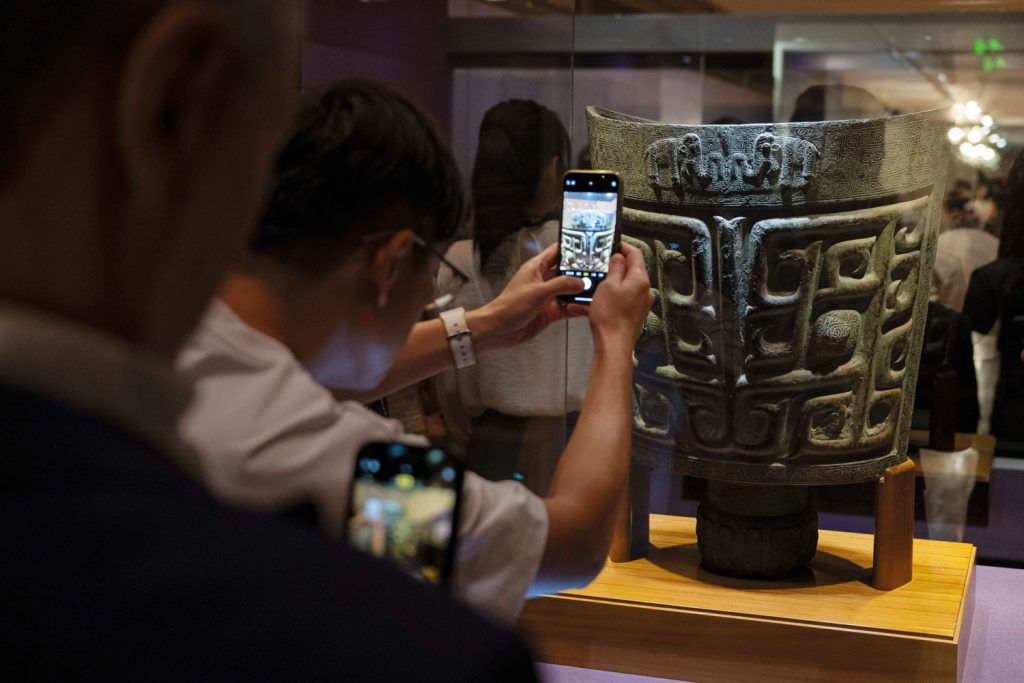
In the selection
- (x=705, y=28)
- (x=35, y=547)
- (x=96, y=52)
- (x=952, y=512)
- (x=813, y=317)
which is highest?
(x=705, y=28)

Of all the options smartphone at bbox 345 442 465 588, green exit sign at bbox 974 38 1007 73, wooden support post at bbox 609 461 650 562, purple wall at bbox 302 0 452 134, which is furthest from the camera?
green exit sign at bbox 974 38 1007 73

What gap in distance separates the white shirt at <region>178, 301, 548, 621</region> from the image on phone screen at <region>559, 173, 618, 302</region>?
1.87 ft

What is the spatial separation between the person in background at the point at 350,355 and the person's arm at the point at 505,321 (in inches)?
10.4

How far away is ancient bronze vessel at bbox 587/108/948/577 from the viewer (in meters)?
2.15

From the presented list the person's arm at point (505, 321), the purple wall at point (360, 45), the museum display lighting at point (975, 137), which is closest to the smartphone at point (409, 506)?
the person's arm at point (505, 321)

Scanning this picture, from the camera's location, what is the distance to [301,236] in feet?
3.62

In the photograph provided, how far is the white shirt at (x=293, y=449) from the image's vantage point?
0.93 meters

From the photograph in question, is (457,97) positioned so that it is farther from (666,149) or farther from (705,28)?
(705,28)

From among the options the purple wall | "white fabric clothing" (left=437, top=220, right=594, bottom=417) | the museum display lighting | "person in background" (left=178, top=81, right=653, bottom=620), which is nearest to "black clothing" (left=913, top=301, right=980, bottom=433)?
the museum display lighting

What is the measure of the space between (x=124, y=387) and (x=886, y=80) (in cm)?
261

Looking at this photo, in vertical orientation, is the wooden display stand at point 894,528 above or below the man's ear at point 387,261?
below

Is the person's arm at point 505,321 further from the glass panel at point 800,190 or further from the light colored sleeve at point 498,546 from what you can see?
the glass panel at point 800,190

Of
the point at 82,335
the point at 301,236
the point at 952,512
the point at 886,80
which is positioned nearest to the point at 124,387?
the point at 82,335

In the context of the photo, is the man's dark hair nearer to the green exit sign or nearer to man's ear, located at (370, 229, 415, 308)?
man's ear, located at (370, 229, 415, 308)
